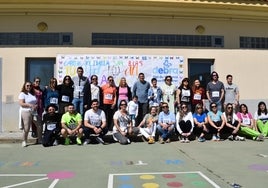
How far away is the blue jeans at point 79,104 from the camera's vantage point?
10.9m

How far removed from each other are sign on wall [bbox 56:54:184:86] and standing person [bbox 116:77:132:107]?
0.98 meters

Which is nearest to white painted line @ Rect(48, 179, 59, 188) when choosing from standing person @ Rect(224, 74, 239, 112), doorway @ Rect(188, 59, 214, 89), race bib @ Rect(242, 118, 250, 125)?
race bib @ Rect(242, 118, 250, 125)

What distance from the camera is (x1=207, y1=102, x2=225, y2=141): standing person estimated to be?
10891 mm

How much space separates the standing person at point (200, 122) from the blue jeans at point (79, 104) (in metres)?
3.17

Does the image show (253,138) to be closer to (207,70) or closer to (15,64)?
(207,70)

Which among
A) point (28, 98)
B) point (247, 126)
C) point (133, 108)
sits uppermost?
point (28, 98)

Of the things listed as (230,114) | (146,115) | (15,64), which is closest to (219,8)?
(230,114)

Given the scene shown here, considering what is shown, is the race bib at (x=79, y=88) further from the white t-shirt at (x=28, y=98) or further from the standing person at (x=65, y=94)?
the white t-shirt at (x=28, y=98)

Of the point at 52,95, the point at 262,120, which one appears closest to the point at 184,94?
the point at 262,120

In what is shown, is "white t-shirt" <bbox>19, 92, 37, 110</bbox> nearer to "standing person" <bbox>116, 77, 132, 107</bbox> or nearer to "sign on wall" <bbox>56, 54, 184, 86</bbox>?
"sign on wall" <bbox>56, 54, 184, 86</bbox>

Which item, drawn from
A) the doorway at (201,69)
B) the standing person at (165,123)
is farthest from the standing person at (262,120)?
the standing person at (165,123)

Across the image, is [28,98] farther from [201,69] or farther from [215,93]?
[201,69]

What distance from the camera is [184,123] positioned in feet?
35.1

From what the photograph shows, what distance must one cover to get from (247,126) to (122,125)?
3627 millimetres
